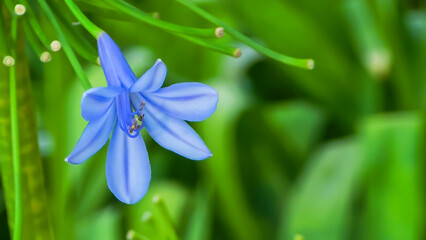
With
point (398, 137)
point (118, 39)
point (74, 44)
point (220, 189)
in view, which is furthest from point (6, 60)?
point (118, 39)

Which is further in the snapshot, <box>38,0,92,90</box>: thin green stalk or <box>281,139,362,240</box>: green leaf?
<box>281,139,362,240</box>: green leaf

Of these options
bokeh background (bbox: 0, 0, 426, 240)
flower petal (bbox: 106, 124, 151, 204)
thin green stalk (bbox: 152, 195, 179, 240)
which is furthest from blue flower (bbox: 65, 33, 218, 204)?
bokeh background (bbox: 0, 0, 426, 240)

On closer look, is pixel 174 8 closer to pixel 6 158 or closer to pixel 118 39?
pixel 118 39

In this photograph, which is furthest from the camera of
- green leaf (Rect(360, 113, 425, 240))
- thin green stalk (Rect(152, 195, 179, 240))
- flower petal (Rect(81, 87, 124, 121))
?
green leaf (Rect(360, 113, 425, 240))

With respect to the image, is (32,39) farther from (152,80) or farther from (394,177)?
(394,177)

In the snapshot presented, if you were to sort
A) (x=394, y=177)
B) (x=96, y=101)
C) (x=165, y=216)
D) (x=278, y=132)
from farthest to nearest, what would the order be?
1. (x=278, y=132)
2. (x=394, y=177)
3. (x=165, y=216)
4. (x=96, y=101)

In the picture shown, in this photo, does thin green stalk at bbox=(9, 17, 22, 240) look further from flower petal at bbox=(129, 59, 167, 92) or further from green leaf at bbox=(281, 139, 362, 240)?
green leaf at bbox=(281, 139, 362, 240)

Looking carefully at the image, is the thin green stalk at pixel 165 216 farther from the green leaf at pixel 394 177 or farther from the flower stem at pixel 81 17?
the green leaf at pixel 394 177

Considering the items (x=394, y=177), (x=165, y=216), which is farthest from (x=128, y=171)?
(x=394, y=177)
